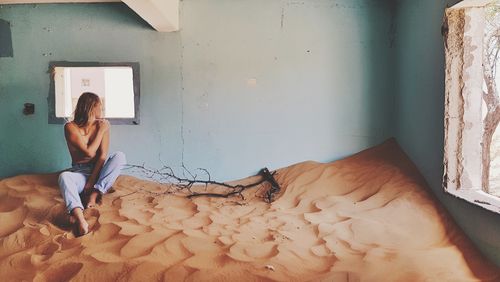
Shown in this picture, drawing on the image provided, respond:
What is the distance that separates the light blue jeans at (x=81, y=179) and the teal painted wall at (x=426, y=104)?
293 centimetres

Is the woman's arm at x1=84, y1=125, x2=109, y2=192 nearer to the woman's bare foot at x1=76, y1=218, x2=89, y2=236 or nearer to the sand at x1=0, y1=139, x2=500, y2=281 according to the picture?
the sand at x1=0, y1=139, x2=500, y2=281

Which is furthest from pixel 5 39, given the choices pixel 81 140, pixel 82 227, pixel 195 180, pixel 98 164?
pixel 82 227

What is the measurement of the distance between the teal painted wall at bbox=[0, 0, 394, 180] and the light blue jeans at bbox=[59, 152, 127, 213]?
1216 millimetres

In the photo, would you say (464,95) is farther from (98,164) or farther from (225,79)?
(98,164)

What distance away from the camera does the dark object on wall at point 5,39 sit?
4.77m

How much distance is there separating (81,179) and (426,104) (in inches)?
130

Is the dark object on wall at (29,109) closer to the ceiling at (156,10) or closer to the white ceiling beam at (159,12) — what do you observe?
the ceiling at (156,10)

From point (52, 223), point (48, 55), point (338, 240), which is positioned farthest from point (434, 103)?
point (48, 55)

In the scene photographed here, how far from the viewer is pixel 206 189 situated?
4.41m

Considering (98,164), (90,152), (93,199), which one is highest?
(90,152)

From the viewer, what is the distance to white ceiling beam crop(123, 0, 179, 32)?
3.60 meters

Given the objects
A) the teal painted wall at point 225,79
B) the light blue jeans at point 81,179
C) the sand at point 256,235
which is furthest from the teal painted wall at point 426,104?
the light blue jeans at point 81,179

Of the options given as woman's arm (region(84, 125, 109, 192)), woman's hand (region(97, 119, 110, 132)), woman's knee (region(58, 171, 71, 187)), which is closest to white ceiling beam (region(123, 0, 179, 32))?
woman's hand (region(97, 119, 110, 132))

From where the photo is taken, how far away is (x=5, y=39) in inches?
188
